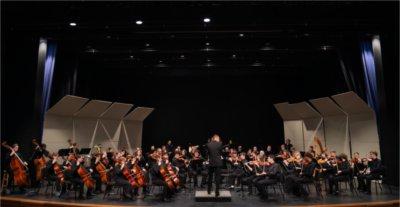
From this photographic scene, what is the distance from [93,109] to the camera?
13.7 meters

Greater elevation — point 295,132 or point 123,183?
point 295,132

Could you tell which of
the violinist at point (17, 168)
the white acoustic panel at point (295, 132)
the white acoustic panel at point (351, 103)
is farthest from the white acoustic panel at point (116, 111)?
the white acoustic panel at point (351, 103)

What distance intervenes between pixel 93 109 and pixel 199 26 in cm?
646

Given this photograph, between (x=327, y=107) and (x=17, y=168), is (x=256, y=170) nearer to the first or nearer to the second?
(x=327, y=107)

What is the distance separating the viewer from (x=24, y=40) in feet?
36.2

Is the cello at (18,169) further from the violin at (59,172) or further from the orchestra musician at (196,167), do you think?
the orchestra musician at (196,167)

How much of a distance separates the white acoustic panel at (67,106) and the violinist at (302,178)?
27.6 ft

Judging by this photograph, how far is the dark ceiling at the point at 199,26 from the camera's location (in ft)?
29.3

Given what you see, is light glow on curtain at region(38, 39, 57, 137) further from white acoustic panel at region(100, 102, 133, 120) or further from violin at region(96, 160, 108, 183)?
violin at region(96, 160, 108, 183)

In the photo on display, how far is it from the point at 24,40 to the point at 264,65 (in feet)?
35.9

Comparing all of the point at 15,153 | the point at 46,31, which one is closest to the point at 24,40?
the point at 46,31

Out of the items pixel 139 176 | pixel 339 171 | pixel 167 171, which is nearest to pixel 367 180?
pixel 339 171

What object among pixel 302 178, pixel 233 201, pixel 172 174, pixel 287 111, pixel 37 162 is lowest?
pixel 233 201

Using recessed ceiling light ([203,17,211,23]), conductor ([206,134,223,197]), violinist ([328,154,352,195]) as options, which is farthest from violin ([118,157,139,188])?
violinist ([328,154,352,195])
